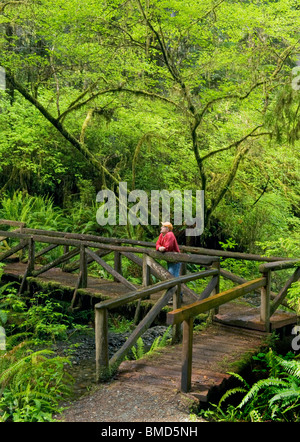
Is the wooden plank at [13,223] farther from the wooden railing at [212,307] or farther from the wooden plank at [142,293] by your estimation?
the wooden railing at [212,307]

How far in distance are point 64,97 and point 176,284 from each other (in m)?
10.9

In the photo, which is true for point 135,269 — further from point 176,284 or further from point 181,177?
point 176,284

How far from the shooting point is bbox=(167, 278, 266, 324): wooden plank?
5277 mm

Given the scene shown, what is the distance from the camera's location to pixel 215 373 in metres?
5.88

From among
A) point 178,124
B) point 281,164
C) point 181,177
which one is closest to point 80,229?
point 181,177

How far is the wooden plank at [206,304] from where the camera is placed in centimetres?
528

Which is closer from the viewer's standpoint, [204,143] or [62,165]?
[204,143]

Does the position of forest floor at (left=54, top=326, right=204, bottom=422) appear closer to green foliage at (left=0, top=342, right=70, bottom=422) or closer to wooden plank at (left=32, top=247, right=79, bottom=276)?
green foliage at (left=0, top=342, right=70, bottom=422)

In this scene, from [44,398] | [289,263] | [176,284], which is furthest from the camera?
[289,263]

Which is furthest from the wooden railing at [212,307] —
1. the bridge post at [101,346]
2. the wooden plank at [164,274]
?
the bridge post at [101,346]

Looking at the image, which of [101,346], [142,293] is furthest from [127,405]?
[142,293]
